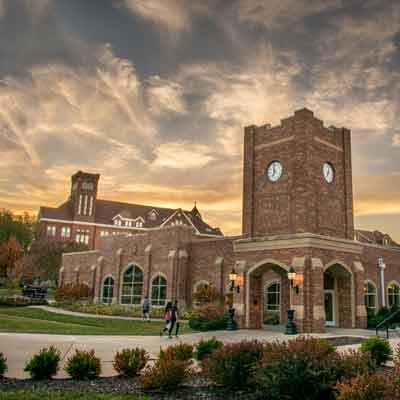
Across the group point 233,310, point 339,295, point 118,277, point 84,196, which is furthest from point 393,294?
point 84,196

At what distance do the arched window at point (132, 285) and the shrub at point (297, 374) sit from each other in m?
34.2

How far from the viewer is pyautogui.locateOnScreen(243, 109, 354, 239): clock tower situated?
77.6 feet

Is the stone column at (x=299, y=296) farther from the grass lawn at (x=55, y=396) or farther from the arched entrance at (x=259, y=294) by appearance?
the grass lawn at (x=55, y=396)

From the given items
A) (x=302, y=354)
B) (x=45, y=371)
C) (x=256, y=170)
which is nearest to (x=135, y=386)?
(x=45, y=371)

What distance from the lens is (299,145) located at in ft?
78.7

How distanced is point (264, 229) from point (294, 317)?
5.19 metres

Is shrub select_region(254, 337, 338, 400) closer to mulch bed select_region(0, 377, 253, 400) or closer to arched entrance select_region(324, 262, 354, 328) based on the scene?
mulch bed select_region(0, 377, 253, 400)

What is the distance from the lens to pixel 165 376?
8477 mm

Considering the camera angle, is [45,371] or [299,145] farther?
[299,145]

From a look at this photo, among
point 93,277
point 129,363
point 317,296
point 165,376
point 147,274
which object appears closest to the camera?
point 165,376

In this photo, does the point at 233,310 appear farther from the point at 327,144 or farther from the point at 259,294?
the point at 327,144

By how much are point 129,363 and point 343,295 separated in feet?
59.9

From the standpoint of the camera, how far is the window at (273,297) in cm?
3023

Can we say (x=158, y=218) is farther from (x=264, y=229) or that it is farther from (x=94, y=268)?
(x=264, y=229)
